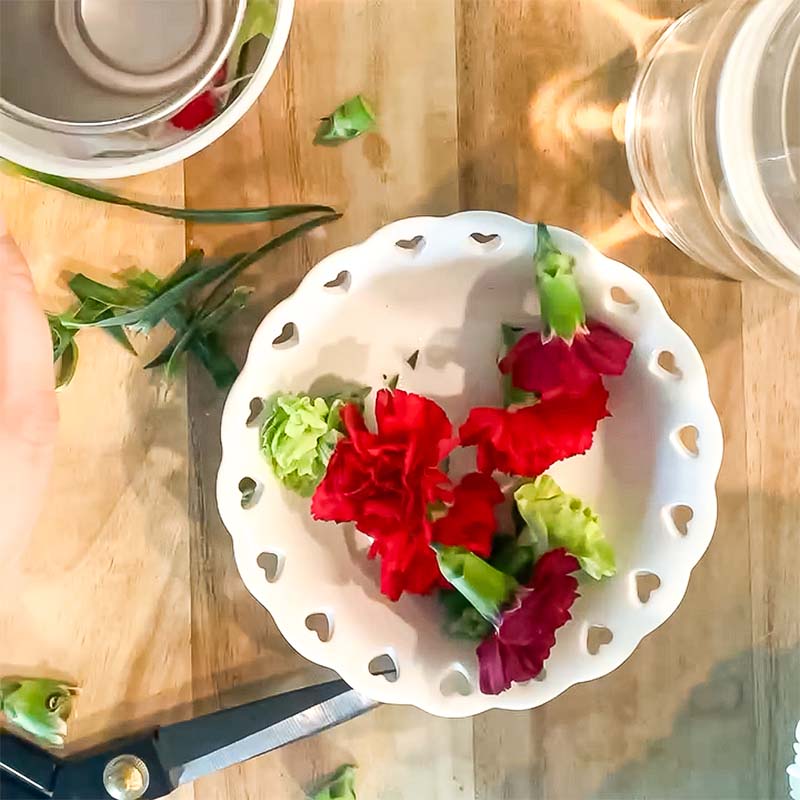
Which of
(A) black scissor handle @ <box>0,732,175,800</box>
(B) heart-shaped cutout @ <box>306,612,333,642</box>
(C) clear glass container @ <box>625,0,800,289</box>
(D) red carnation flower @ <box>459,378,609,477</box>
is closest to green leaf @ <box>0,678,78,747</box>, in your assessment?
(A) black scissor handle @ <box>0,732,175,800</box>

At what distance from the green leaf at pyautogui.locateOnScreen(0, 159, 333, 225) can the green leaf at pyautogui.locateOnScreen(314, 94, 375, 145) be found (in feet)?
0.10

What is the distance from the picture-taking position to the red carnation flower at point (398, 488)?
51 cm

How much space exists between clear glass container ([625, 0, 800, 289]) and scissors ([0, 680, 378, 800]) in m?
0.26

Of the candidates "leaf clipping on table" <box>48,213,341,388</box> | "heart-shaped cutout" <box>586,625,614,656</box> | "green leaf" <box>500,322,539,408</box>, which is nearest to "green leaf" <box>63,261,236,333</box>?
"leaf clipping on table" <box>48,213,341,388</box>

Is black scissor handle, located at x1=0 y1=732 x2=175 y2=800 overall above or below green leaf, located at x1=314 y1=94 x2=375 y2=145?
Result: below

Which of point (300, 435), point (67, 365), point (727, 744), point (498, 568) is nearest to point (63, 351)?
point (67, 365)

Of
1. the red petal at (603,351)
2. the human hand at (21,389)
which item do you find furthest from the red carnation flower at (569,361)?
the human hand at (21,389)

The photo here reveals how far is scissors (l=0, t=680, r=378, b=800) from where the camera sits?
533mm

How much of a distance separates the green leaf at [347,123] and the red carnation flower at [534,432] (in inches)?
5.4

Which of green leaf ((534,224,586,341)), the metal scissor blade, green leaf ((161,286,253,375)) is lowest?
the metal scissor blade

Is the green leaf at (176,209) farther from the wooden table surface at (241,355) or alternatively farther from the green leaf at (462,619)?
the green leaf at (462,619)

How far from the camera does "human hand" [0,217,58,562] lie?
50 centimetres

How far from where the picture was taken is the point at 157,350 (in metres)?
0.55

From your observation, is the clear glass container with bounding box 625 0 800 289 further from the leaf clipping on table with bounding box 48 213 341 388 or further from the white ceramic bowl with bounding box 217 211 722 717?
the leaf clipping on table with bounding box 48 213 341 388
